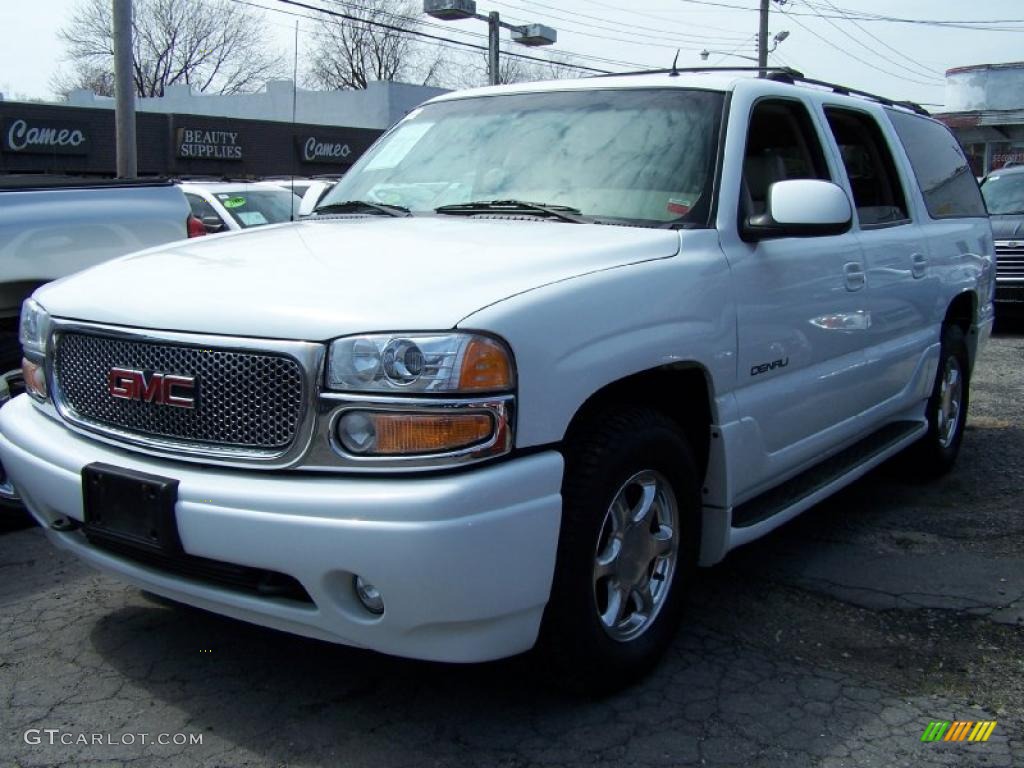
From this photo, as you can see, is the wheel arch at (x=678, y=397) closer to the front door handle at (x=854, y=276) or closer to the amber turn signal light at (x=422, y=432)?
the amber turn signal light at (x=422, y=432)

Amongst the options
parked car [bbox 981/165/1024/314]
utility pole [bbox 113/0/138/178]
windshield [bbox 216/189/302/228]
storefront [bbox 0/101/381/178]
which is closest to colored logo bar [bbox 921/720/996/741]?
parked car [bbox 981/165/1024/314]

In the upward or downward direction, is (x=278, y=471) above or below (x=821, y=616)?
above

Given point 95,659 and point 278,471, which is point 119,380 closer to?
point 278,471

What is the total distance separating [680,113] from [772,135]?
573 mm

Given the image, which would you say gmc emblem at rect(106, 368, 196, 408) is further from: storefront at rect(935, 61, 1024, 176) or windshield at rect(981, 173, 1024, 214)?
storefront at rect(935, 61, 1024, 176)

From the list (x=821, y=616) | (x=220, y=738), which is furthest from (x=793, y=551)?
(x=220, y=738)

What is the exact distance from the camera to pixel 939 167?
5.80 m

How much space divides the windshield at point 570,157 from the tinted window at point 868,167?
1.05 m

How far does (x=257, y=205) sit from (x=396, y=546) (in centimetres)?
1014

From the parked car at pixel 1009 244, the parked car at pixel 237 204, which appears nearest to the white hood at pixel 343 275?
the parked car at pixel 237 204

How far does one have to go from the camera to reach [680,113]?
395cm

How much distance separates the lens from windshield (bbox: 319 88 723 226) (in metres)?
3.75

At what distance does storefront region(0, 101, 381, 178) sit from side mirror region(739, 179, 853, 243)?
20.7m

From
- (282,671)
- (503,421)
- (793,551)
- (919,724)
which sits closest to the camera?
(503,421)
